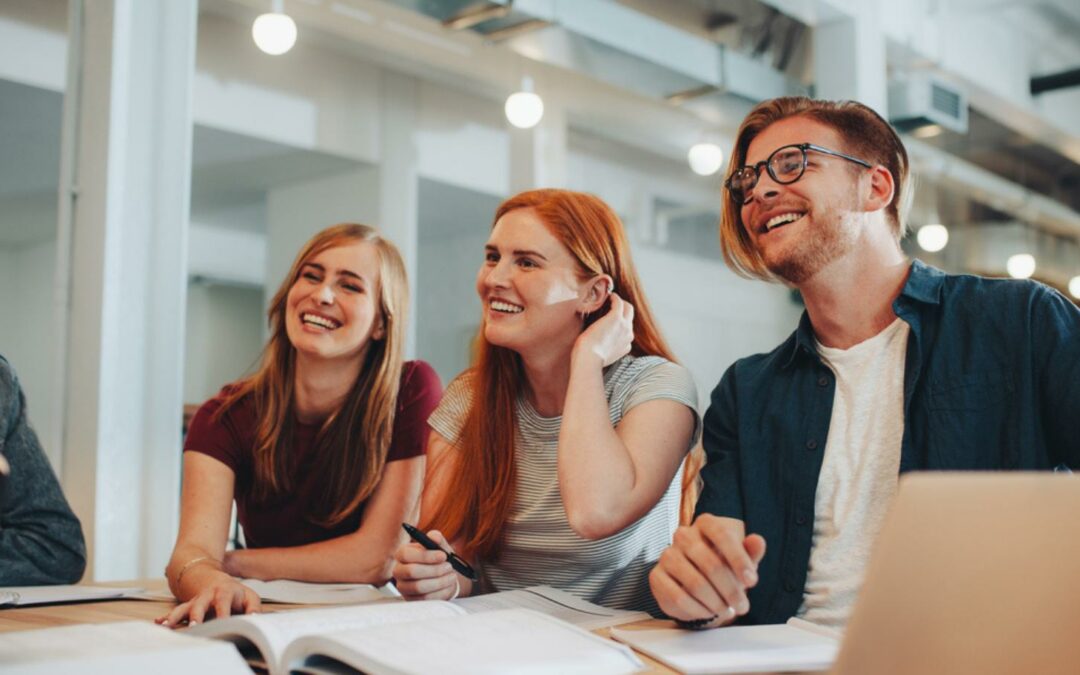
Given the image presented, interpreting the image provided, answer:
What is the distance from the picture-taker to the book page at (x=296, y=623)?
93cm

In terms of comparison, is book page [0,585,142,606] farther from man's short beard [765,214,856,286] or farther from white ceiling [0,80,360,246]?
white ceiling [0,80,360,246]

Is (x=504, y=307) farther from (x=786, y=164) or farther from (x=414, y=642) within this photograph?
(x=414, y=642)

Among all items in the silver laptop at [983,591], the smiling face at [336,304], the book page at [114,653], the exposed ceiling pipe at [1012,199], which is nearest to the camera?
the silver laptop at [983,591]

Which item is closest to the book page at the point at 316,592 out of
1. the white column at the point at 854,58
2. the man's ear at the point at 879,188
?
the man's ear at the point at 879,188

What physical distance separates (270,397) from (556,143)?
323cm

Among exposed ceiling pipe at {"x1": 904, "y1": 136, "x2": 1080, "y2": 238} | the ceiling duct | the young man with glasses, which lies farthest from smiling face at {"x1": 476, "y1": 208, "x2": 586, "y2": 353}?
exposed ceiling pipe at {"x1": 904, "y1": 136, "x2": 1080, "y2": 238}

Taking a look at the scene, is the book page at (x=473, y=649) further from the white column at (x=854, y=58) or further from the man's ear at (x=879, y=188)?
the white column at (x=854, y=58)

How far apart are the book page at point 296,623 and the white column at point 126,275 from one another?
2168 millimetres

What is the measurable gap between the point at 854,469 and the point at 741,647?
1.87 ft

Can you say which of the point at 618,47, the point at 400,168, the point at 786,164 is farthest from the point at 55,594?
the point at 400,168

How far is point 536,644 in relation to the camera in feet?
3.07

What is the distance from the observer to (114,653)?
791mm

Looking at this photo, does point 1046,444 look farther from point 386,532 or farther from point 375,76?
point 375,76

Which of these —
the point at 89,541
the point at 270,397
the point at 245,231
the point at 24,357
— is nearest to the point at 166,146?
the point at 24,357
